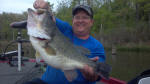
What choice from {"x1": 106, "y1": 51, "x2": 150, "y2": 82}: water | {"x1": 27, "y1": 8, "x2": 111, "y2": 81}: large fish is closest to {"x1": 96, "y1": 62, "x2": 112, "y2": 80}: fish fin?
{"x1": 27, "y1": 8, "x2": 111, "y2": 81}: large fish

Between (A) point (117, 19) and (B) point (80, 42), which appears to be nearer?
(B) point (80, 42)

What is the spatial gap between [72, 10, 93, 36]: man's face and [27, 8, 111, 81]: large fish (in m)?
0.71

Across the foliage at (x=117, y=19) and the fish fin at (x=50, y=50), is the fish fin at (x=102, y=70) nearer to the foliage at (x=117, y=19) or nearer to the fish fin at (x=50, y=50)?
the fish fin at (x=50, y=50)

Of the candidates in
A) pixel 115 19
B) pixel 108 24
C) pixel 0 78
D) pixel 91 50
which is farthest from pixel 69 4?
pixel 91 50

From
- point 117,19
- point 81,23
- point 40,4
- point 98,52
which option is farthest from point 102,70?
point 117,19

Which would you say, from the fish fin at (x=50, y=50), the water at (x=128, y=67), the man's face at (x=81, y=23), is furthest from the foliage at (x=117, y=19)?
the fish fin at (x=50, y=50)

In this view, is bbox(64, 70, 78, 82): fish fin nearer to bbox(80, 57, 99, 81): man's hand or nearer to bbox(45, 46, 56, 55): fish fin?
bbox(80, 57, 99, 81): man's hand

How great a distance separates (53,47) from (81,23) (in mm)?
1026

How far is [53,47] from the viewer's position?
8.55 ft

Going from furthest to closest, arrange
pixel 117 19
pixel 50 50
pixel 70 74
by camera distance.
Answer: pixel 117 19 → pixel 70 74 → pixel 50 50

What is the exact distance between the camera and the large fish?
8.48 feet

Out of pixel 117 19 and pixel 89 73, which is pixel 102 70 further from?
pixel 117 19

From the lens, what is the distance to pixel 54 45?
2.62 meters

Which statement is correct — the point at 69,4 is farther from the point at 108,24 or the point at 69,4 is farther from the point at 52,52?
the point at 52,52
